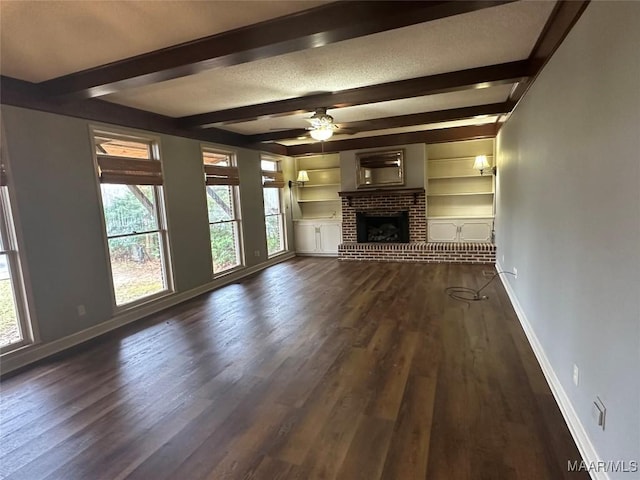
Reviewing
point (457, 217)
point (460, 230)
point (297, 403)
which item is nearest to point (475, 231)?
point (460, 230)

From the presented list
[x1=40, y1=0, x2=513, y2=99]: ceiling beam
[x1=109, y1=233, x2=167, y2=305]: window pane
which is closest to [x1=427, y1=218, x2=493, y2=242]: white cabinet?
[x1=109, y1=233, x2=167, y2=305]: window pane

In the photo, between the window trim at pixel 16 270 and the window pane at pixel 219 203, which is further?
the window pane at pixel 219 203

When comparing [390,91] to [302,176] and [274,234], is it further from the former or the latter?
[274,234]

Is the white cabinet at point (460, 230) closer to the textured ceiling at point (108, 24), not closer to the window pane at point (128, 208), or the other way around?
the window pane at point (128, 208)

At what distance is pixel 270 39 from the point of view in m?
2.30

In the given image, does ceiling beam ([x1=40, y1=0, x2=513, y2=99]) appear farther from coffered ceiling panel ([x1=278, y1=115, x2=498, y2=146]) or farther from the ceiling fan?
coffered ceiling panel ([x1=278, y1=115, x2=498, y2=146])

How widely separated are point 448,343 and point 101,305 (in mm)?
3733

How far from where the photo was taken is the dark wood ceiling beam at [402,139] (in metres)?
6.45

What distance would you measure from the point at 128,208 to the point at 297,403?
11.0 feet

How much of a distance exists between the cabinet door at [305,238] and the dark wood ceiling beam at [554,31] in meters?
5.46

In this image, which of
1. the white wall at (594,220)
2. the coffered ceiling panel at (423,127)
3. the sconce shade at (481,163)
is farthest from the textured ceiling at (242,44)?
the sconce shade at (481,163)

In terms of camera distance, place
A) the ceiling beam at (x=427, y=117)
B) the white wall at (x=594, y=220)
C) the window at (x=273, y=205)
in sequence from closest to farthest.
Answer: the white wall at (x=594, y=220) → the ceiling beam at (x=427, y=117) → the window at (x=273, y=205)

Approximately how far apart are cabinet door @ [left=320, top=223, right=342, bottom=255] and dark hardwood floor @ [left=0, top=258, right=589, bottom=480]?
3.96 m

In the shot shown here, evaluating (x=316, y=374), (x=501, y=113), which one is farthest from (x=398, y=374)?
(x=501, y=113)
